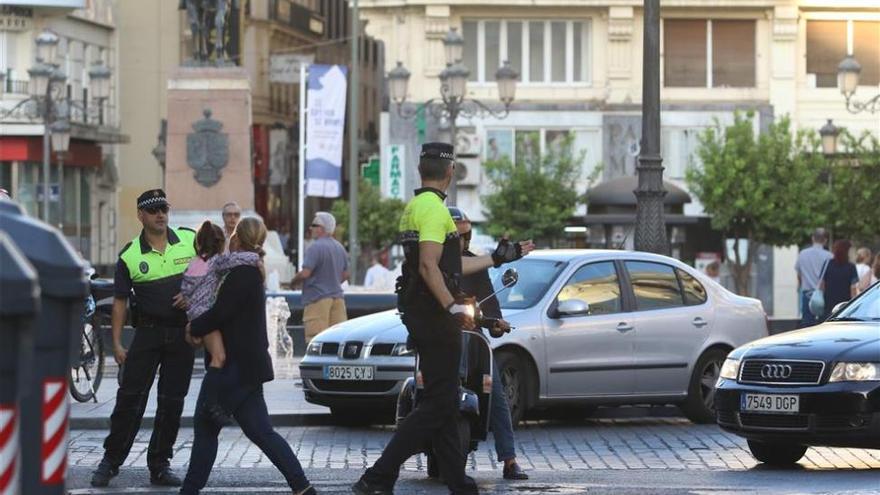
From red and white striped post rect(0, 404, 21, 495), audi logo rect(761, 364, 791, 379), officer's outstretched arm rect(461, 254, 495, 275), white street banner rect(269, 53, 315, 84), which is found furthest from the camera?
white street banner rect(269, 53, 315, 84)

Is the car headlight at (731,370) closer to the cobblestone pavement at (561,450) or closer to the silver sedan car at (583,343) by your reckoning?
the cobblestone pavement at (561,450)

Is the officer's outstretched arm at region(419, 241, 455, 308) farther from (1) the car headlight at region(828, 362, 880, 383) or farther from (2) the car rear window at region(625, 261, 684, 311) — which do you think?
(2) the car rear window at region(625, 261, 684, 311)

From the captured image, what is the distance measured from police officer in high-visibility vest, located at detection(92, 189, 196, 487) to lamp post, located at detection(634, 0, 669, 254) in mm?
10198

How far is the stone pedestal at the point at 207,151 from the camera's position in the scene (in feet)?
113

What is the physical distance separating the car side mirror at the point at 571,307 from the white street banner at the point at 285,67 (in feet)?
183

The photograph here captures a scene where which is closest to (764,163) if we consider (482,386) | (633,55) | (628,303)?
(633,55)

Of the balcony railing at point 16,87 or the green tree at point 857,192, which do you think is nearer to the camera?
the green tree at point 857,192

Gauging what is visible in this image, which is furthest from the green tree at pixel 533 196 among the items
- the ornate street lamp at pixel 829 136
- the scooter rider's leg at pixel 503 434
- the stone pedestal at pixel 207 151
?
the scooter rider's leg at pixel 503 434

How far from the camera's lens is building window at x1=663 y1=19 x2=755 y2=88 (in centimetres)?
6150

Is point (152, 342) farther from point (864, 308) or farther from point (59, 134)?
point (59, 134)

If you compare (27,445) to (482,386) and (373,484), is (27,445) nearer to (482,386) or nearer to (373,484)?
(373,484)

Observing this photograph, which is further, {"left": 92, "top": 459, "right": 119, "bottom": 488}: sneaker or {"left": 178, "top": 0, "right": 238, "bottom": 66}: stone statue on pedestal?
{"left": 178, "top": 0, "right": 238, "bottom": 66}: stone statue on pedestal

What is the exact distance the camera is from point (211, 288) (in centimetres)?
1199

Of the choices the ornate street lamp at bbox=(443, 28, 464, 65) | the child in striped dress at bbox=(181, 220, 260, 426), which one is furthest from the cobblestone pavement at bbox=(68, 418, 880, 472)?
the ornate street lamp at bbox=(443, 28, 464, 65)
